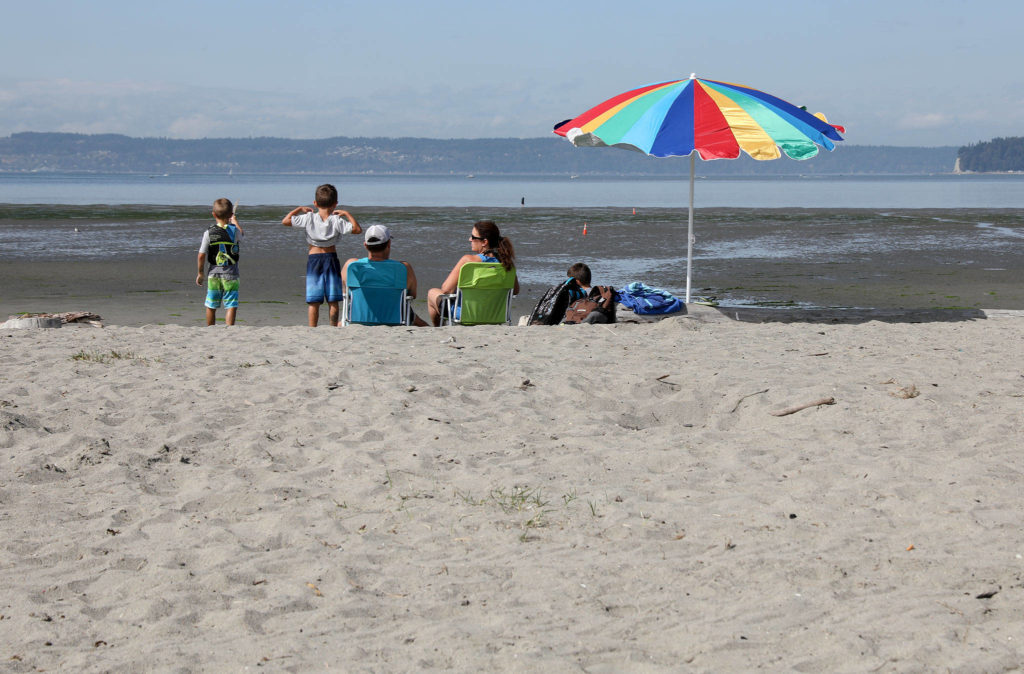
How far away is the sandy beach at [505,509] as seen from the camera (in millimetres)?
3127

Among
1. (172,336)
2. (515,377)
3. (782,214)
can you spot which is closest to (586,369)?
(515,377)

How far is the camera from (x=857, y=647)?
3.01 meters

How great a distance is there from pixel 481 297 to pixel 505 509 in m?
4.64

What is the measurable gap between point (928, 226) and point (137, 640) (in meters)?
31.7

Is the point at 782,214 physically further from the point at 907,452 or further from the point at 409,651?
the point at 409,651

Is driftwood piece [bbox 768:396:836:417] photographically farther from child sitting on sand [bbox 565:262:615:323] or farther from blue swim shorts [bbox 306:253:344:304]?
blue swim shorts [bbox 306:253:344:304]

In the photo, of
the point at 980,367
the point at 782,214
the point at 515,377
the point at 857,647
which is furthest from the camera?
the point at 782,214

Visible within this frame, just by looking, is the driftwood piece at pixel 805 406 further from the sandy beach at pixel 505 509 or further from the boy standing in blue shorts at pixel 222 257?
the boy standing in blue shorts at pixel 222 257

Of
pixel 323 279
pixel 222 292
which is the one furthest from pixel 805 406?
pixel 222 292

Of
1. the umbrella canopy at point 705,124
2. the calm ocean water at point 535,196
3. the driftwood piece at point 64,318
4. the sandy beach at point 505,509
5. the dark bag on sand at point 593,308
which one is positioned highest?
the calm ocean water at point 535,196

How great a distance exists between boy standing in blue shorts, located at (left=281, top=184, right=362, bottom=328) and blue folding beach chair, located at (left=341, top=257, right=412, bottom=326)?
0.22 meters

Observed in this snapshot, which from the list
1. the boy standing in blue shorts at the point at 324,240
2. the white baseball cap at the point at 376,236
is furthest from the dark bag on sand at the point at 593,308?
the boy standing in blue shorts at the point at 324,240

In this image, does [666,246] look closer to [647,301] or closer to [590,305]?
[647,301]

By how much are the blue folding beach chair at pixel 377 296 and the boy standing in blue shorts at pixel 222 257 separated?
3.77 feet
